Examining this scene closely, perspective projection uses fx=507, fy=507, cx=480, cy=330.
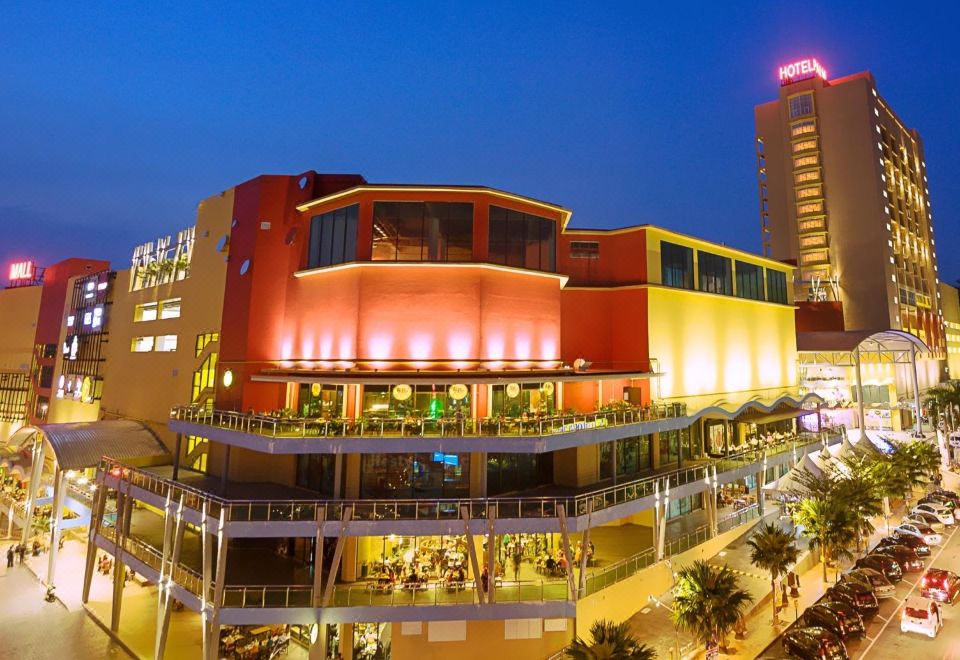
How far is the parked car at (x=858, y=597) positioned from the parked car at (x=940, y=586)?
2.95 meters

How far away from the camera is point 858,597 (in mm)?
25344

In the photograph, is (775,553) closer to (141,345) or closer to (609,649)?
(609,649)

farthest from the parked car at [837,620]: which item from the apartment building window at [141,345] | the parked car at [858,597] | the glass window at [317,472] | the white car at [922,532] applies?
the apartment building window at [141,345]

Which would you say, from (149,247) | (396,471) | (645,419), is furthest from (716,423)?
(149,247)

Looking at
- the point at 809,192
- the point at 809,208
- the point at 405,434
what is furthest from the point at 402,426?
the point at 809,192

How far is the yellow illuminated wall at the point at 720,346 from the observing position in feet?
109

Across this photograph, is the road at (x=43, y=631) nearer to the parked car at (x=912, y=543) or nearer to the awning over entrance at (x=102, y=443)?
the awning over entrance at (x=102, y=443)

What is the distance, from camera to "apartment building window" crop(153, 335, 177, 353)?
3738cm

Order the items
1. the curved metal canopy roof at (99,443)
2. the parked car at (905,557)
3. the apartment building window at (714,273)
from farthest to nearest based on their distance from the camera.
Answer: the apartment building window at (714,273) < the curved metal canopy roof at (99,443) < the parked car at (905,557)

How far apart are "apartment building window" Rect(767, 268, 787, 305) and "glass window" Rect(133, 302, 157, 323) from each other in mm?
50655

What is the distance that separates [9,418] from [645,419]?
70.7 metres

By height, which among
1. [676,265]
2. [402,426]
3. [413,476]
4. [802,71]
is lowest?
[413,476]

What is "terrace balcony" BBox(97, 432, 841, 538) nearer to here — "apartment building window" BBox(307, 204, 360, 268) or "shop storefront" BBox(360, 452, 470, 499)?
"shop storefront" BBox(360, 452, 470, 499)

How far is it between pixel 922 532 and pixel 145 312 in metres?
60.8
